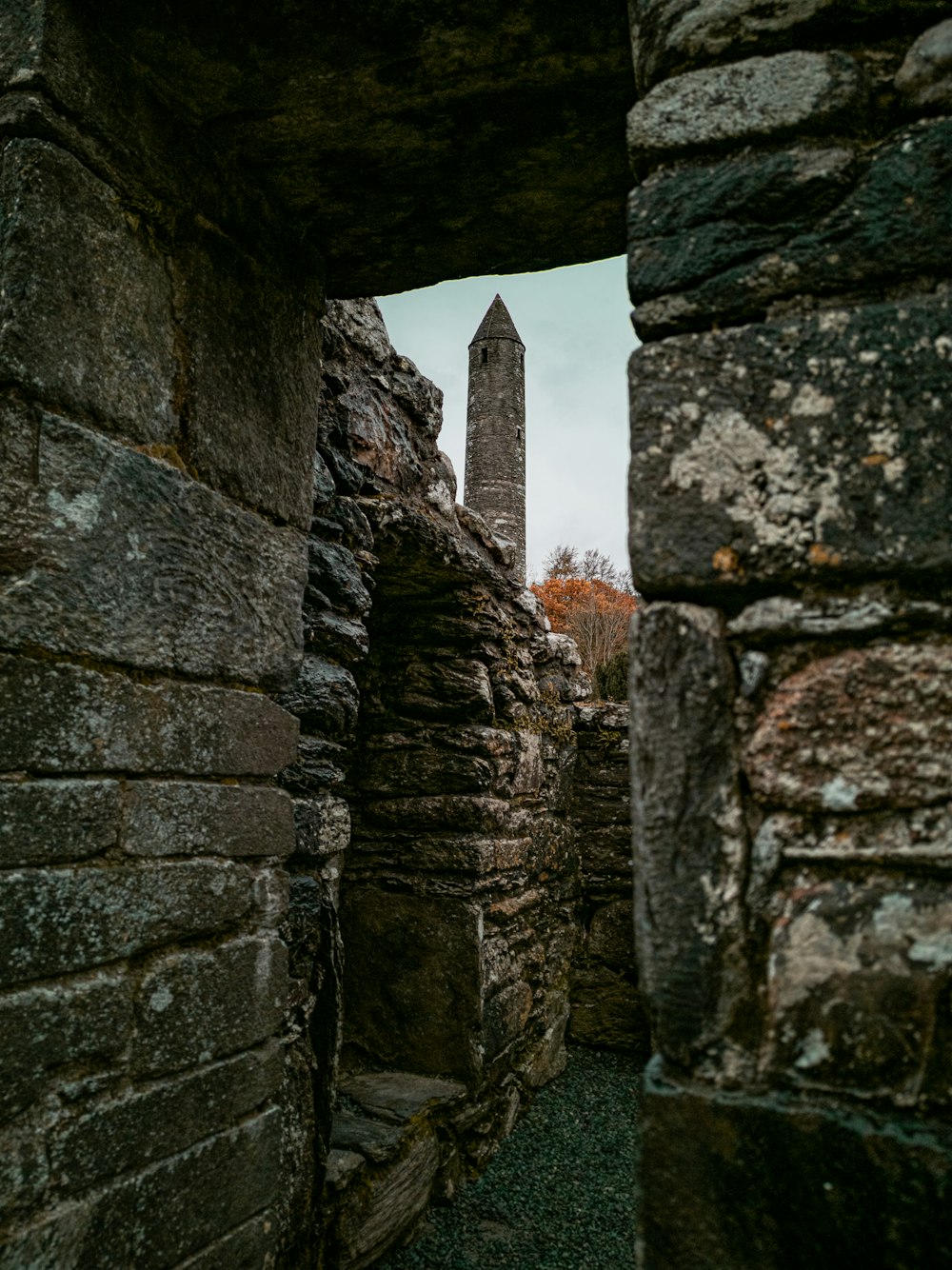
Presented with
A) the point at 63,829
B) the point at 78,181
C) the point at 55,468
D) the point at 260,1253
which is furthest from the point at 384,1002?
the point at 78,181

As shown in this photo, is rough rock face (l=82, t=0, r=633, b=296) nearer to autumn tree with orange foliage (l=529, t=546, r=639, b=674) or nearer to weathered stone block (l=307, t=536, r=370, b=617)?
weathered stone block (l=307, t=536, r=370, b=617)

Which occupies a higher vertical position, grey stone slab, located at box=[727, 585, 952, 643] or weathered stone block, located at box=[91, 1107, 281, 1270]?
grey stone slab, located at box=[727, 585, 952, 643]

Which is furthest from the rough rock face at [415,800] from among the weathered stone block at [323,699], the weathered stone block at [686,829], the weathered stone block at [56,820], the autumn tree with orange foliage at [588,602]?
the autumn tree with orange foliage at [588,602]

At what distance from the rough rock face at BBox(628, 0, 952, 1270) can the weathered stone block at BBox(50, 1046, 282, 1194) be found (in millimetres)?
1102

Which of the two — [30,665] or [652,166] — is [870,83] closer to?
[652,166]

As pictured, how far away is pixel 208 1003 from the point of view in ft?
6.00

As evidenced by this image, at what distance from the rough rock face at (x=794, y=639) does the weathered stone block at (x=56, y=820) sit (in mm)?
1082

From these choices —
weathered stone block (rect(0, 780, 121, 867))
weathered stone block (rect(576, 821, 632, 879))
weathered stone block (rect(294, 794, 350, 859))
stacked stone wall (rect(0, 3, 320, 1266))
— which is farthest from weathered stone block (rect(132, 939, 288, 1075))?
weathered stone block (rect(576, 821, 632, 879))

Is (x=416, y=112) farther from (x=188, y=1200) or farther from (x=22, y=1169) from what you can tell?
(x=188, y=1200)

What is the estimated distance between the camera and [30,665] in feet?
4.97

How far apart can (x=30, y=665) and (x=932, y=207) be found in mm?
1500

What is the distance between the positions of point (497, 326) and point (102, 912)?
835 inches

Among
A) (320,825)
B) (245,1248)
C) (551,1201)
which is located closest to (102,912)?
(245,1248)

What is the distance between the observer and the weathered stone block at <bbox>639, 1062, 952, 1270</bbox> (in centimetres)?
81
